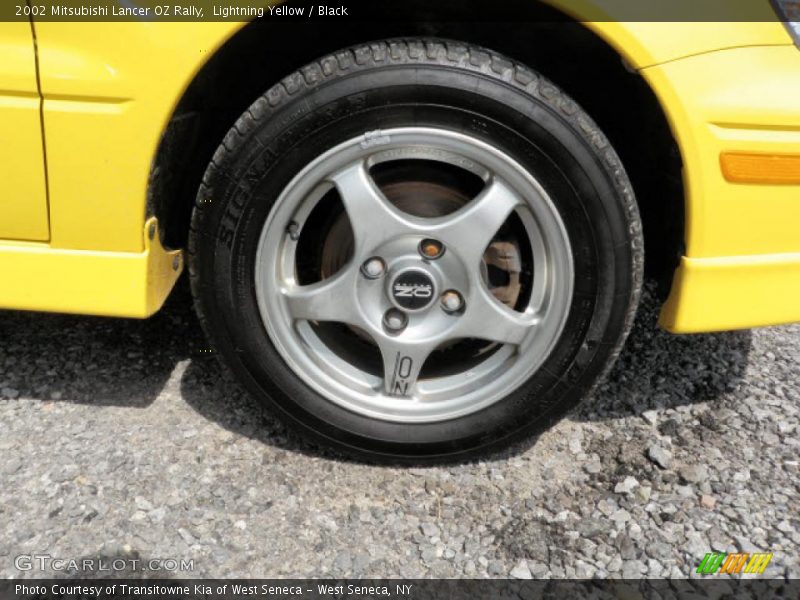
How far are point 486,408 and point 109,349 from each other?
1302 millimetres

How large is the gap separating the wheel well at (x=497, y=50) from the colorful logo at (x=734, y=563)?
70 centimetres

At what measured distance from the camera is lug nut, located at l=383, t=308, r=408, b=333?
6.80 feet

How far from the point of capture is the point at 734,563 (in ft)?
6.32

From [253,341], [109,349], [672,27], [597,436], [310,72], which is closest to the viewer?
[672,27]

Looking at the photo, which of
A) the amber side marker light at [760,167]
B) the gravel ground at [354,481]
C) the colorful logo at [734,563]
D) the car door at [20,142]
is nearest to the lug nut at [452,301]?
the gravel ground at [354,481]

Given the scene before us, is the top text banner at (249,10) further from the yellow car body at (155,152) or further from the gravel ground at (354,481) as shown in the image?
the gravel ground at (354,481)

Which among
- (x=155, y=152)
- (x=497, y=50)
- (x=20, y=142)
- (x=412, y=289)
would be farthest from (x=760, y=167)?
(x=20, y=142)

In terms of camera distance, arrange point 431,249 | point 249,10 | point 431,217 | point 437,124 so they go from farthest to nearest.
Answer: point 431,217 → point 431,249 → point 437,124 → point 249,10

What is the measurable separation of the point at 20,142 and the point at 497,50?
123 centimetres

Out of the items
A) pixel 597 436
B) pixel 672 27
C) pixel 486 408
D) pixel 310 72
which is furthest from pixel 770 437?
pixel 310 72

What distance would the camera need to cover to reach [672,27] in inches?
67.9

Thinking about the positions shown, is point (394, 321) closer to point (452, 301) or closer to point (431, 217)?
point (452, 301)

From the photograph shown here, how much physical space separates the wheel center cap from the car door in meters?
0.90

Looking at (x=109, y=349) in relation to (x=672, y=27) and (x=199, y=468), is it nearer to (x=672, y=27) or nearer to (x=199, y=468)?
(x=199, y=468)
